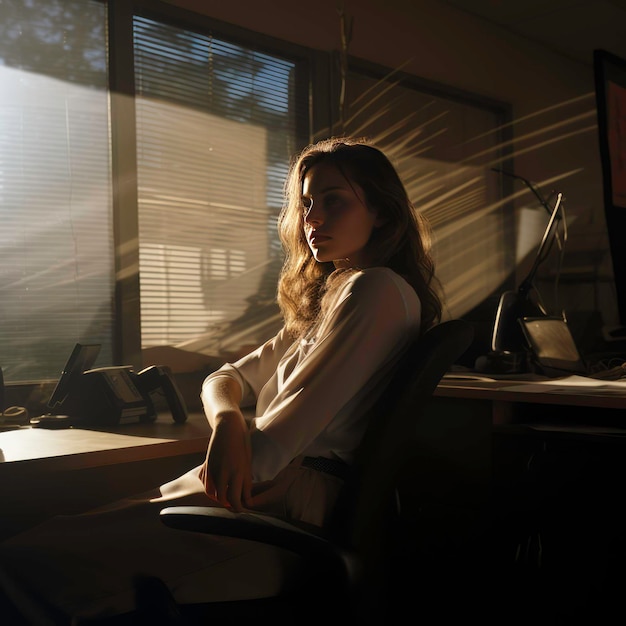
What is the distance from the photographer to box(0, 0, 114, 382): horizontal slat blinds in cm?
220

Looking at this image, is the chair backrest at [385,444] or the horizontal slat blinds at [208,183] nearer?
the chair backrest at [385,444]

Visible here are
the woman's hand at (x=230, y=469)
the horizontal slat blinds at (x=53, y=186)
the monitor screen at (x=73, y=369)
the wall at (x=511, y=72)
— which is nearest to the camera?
the woman's hand at (x=230, y=469)

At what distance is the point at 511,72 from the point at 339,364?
11.5 feet

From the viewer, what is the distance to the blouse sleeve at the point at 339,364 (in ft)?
3.67

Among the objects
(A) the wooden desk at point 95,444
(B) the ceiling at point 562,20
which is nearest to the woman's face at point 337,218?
(A) the wooden desk at point 95,444

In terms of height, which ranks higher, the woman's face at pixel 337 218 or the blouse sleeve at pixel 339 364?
the woman's face at pixel 337 218

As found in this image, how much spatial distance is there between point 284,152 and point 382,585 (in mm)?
2234

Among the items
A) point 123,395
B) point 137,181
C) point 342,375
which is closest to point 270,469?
point 342,375

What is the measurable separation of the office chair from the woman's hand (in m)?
0.12

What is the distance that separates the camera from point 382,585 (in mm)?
1021

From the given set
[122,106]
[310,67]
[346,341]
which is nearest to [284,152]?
[310,67]

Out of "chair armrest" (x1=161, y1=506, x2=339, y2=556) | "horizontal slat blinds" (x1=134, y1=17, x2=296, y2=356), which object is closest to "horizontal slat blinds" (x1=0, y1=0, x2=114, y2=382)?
"horizontal slat blinds" (x1=134, y1=17, x2=296, y2=356)

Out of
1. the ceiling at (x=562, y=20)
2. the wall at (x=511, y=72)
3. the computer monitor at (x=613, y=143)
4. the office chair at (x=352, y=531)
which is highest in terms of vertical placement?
the ceiling at (x=562, y=20)

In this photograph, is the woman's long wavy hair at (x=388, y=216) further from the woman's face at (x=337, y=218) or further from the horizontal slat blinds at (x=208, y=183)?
the horizontal slat blinds at (x=208, y=183)
